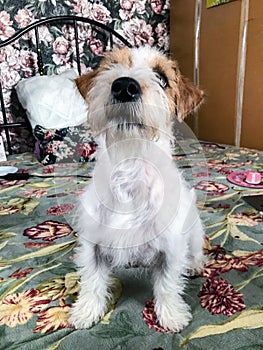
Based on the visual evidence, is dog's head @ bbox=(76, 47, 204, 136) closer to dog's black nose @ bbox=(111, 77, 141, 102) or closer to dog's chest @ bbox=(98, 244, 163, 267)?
dog's black nose @ bbox=(111, 77, 141, 102)

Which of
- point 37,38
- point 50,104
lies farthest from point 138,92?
point 37,38

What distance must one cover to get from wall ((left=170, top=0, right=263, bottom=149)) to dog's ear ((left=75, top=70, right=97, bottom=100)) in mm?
1106

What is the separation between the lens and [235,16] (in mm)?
2061

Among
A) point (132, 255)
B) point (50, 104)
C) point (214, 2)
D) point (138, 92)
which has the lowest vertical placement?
point (132, 255)

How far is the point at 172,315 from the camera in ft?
2.16

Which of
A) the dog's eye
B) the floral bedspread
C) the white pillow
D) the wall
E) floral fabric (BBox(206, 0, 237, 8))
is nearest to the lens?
the floral bedspread

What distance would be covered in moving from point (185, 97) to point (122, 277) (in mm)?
483

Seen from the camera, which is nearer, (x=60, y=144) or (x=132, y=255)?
(x=132, y=255)

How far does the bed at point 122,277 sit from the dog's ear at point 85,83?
19 cm

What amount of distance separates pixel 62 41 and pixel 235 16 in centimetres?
111

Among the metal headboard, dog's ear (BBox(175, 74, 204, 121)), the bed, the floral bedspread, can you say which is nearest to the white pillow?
the metal headboard

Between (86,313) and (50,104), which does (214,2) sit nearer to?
(50,104)

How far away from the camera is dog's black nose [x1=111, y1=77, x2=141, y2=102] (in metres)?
0.67

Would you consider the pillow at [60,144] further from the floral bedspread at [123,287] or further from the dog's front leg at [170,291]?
the dog's front leg at [170,291]
